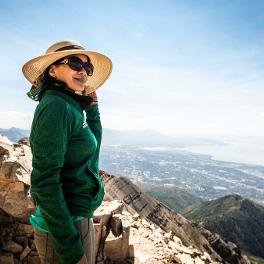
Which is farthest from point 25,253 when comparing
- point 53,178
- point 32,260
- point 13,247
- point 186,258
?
point 186,258

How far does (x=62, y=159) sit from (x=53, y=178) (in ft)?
0.83

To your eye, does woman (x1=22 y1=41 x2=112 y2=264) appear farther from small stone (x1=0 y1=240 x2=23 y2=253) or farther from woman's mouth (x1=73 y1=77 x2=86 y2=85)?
small stone (x1=0 y1=240 x2=23 y2=253)

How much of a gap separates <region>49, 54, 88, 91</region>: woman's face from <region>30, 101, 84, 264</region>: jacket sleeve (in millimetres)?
848

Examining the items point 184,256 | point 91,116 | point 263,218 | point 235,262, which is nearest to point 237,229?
point 263,218

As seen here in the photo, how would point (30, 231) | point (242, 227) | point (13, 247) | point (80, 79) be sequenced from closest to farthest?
point (80, 79) → point (13, 247) → point (30, 231) → point (242, 227)

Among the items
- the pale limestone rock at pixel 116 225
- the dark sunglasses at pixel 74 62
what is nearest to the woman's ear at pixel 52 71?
the dark sunglasses at pixel 74 62

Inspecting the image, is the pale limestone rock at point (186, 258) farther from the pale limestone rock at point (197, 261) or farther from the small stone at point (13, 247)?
the small stone at point (13, 247)

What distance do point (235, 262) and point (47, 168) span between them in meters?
57.6

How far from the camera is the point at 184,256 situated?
1659cm

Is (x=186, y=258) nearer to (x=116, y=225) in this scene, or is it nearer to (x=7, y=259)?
(x=116, y=225)

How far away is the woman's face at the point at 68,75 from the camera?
14.1ft

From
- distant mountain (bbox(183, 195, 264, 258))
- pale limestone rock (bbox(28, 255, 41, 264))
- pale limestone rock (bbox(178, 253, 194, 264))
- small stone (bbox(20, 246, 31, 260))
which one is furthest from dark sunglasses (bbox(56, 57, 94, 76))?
distant mountain (bbox(183, 195, 264, 258))

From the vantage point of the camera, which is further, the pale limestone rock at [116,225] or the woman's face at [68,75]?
the pale limestone rock at [116,225]

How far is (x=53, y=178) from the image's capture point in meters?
3.47
